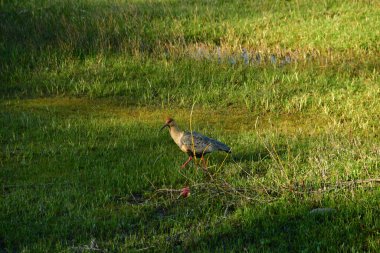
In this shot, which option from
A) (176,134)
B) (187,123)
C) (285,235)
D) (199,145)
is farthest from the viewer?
(187,123)

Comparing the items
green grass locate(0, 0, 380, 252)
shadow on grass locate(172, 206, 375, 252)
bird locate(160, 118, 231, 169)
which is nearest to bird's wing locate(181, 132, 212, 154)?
bird locate(160, 118, 231, 169)

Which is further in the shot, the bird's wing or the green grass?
the bird's wing

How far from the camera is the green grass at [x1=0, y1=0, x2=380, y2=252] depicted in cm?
726

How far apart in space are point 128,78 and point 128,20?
12.5ft

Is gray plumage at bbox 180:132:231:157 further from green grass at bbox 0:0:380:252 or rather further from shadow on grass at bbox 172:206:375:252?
shadow on grass at bbox 172:206:375:252

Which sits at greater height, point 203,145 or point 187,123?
point 203,145

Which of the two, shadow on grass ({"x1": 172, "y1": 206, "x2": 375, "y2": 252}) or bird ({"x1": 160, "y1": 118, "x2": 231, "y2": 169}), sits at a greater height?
bird ({"x1": 160, "y1": 118, "x2": 231, "y2": 169})

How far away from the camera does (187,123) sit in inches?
494

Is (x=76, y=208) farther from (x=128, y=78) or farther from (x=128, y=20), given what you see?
(x=128, y=20)

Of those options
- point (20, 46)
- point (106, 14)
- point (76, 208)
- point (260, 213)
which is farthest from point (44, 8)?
point (260, 213)

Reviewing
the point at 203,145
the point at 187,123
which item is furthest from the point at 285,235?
the point at 187,123

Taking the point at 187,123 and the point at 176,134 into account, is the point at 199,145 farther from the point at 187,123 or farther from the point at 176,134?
A: the point at 187,123

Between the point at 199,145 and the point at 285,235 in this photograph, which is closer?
the point at 285,235

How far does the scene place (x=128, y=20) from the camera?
18.1m
